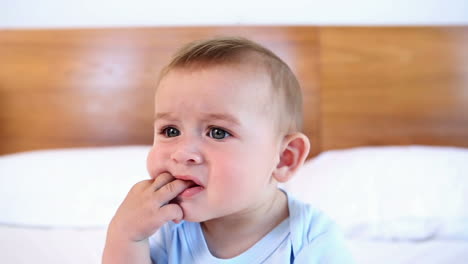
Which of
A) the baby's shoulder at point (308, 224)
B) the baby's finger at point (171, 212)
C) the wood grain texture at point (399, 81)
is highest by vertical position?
the wood grain texture at point (399, 81)

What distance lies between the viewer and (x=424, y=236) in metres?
1.27

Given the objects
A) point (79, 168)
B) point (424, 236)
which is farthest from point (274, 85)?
point (79, 168)

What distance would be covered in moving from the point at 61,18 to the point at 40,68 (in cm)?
28

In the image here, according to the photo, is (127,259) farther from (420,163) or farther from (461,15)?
(461,15)

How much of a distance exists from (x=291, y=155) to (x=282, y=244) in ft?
0.50

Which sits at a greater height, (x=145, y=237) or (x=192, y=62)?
(x=192, y=62)

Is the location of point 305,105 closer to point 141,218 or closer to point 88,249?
point 88,249

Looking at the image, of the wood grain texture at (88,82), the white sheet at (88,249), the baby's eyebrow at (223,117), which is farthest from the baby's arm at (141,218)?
the wood grain texture at (88,82)

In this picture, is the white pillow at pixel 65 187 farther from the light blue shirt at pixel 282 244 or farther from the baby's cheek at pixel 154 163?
the baby's cheek at pixel 154 163

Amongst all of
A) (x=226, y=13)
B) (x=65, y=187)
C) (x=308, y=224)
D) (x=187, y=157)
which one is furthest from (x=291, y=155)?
(x=226, y=13)

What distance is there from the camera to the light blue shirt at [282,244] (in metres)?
0.74

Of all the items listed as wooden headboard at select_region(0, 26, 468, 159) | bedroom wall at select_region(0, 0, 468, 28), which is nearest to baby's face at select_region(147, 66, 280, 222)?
wooden headboard at select_region(0, 26, 468, 159)

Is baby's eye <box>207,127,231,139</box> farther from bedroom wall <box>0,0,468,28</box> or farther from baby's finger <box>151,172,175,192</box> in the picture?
bedroom wall <box>0,0,468,28</box>

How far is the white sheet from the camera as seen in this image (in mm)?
1074
